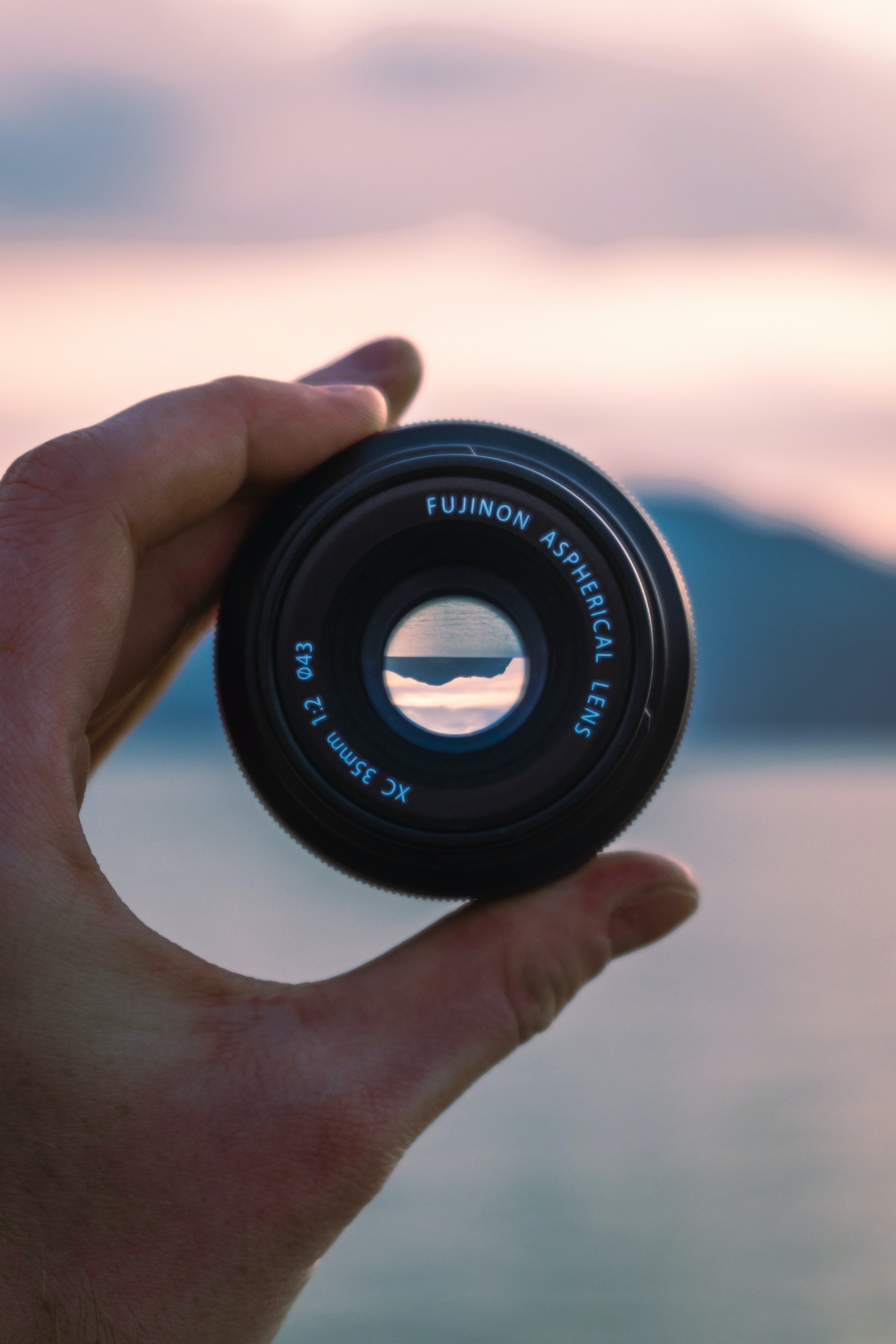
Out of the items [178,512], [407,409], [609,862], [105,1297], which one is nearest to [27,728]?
[178,512]

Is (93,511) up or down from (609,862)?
up

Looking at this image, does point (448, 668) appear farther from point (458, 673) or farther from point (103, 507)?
point (103, 507)

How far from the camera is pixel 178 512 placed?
1.72 m

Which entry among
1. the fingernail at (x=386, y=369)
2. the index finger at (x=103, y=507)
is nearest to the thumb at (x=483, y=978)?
the index finger at (x=103, y=507)

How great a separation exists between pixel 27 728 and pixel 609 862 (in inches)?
29.8

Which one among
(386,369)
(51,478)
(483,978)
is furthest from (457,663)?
→ (386,369)

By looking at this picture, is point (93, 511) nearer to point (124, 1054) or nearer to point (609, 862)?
point (124, 1054)

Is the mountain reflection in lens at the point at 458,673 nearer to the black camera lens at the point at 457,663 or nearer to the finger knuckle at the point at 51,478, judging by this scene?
the black camera lens at the point at 457,663

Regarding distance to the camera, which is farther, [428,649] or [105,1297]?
[428,649]

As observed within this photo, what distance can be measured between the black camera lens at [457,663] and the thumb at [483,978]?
5cm

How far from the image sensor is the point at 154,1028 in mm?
1375

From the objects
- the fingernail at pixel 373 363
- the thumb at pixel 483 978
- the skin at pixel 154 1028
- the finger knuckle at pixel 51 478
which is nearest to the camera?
the skin at pixel 154 1028

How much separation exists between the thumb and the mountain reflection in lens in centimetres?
25

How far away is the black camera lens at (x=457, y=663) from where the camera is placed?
1586 millimetres
